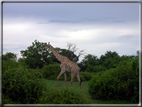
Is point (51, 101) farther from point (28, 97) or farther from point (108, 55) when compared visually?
point (108, 55)

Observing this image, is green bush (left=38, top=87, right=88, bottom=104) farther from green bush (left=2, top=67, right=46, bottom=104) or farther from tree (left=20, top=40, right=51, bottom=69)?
tree (left=20, top=40, right=51, bottom=69)

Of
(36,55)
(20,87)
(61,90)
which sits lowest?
(20,87)

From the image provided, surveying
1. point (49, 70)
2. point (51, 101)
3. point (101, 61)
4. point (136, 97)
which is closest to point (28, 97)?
point (51, 101)

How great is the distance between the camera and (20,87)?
6.71 m

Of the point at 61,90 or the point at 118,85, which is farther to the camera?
the point at 118,85

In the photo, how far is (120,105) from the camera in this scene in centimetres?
713

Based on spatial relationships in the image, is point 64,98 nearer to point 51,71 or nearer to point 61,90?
point 61,90

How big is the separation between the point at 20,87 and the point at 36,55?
10.6 m

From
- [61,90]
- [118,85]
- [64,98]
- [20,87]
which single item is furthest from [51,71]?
[64,98]

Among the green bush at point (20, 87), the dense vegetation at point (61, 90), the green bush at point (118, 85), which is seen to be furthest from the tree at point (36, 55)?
the green bush at point (20, 87)

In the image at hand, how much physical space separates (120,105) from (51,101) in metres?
3.45

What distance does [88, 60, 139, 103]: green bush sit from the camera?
8.05 meters

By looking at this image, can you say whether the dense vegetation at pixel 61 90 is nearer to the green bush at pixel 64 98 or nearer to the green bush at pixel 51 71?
the green bush at pixel 64 98

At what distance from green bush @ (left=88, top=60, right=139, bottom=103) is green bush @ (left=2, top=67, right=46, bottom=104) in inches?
121
